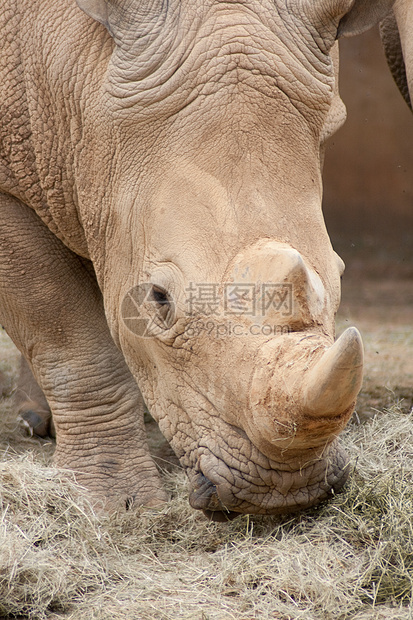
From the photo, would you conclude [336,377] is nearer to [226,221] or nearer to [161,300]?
[226,221]

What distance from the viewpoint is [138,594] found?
2.72 meters

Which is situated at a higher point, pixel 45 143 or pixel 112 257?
pixel 45 143

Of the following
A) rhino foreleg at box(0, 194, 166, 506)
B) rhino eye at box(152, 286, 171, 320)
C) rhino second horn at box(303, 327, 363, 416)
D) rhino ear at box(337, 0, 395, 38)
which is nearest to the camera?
rhino second horn at box(303, 327, 363, 416)

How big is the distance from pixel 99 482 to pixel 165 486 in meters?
0.28

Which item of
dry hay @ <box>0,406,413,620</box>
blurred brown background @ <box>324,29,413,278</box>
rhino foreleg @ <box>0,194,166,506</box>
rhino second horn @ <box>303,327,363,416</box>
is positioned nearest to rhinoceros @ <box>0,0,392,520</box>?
rhino second horn @ <box>303,327,363,416</box>

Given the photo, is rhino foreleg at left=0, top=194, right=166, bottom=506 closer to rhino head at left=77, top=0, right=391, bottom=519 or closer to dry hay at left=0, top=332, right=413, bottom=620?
dry hay at left=0, top=332, right=413, bottom=620

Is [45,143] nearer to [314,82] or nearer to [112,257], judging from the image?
[112,257]

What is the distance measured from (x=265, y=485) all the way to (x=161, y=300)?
2.14 feet

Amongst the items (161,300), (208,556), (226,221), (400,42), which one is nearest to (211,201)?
(226,221)

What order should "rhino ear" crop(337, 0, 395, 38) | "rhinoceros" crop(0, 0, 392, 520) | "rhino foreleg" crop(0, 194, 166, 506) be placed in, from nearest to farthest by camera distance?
"rhinoceros" crop(0, 0, 392, 520)
"rhino ear" crop(337, 0, 395, 38)
"rhino foreleg" crop(0, 194, 166, 506)

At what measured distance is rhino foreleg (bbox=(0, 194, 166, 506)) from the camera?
3.74 meters

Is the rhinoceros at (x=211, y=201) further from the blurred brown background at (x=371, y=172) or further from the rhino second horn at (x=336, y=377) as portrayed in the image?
the blurred brown background at (x=371, y=172)

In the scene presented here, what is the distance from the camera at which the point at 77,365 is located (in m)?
3.86

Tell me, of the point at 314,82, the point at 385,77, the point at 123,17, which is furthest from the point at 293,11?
the point at 385,77
